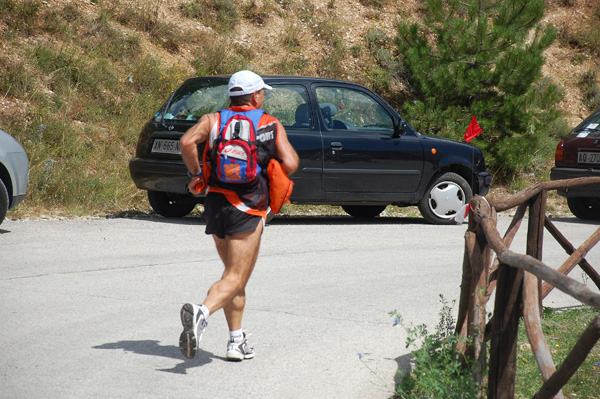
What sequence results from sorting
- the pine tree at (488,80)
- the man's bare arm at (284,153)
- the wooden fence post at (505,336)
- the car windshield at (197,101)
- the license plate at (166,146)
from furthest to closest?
the pine tree at (488,80) → the car windshield at (197,101) → the license plate at (166,146) → the man's bare arm at (284,153) → the wooden fence post at (505,336)

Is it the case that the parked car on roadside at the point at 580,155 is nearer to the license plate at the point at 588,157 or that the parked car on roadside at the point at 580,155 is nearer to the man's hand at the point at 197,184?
the license plate at the point at 588,157

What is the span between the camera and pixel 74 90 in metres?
15.5

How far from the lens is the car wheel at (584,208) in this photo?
12961 mm

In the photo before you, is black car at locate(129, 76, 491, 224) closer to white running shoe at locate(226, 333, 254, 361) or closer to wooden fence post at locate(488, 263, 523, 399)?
white running shoe at locate(226, 333, 254, 361)

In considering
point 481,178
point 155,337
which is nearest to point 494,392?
point 155,337

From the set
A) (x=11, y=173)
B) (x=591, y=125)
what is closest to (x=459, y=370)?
(x=11, y=173)

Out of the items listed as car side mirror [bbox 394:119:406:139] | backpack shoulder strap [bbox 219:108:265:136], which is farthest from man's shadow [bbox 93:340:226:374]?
car side mirror [bbox 394:119:406:139]

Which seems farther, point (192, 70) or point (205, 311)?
point (192, 70)

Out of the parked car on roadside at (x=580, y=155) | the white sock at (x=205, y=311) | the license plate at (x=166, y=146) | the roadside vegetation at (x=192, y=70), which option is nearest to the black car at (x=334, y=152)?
the license plate at (x=166, y=146)

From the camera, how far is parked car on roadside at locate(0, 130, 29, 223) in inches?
356

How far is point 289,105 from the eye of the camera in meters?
10.8

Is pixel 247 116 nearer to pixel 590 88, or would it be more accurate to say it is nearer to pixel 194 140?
pixel 194 140

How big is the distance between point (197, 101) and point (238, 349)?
6.16m

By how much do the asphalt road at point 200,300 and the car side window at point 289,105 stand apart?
1.44 metres
